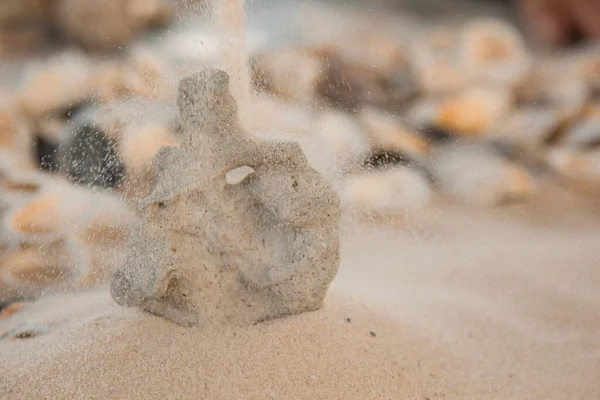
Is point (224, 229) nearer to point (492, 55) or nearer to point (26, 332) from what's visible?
point (26, 332)

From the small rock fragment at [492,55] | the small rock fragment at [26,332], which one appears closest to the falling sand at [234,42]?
the small rock fragment at [26,332]

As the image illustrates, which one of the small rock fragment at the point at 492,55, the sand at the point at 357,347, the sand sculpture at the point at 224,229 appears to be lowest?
the small rock fragment at the point at 492,55

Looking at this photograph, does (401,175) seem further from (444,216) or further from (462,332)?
(462,332)

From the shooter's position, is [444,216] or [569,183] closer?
[444,216]

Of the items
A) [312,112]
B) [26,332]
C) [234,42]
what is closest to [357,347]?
[26,332]

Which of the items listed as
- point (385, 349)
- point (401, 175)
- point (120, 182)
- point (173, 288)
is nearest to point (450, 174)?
point (401, 175)

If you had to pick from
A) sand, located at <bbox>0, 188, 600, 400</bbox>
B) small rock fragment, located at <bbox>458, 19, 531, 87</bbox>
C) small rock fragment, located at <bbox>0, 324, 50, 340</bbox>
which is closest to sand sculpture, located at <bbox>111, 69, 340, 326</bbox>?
sand, located at <bbox>0, 188, 600, 400</bbox>

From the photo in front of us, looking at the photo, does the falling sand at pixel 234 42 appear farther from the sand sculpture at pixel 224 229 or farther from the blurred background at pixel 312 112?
the sand sculpture at pixel 224 229
